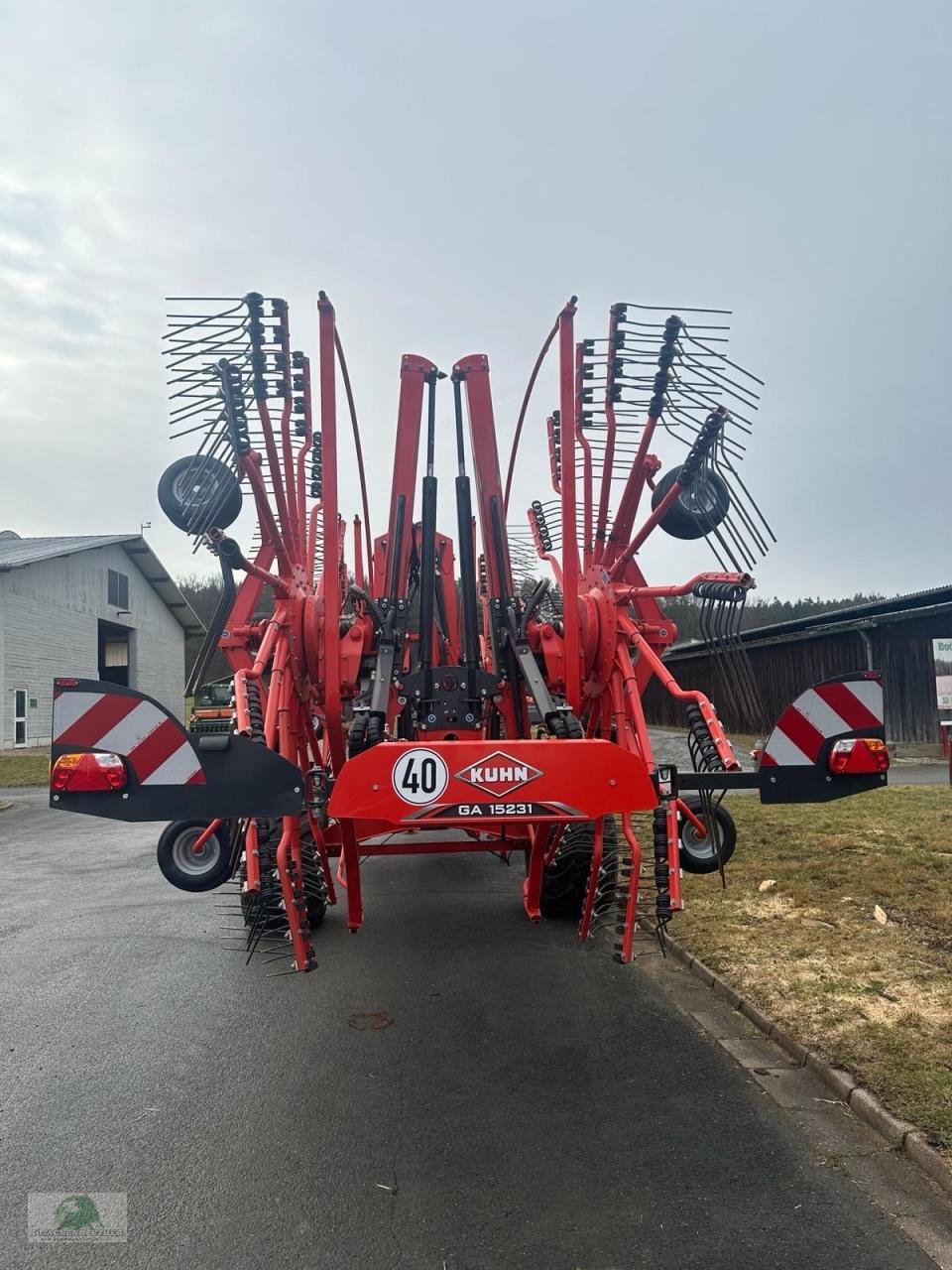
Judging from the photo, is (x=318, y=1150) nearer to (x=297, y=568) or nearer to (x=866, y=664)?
(x=297, y=568)

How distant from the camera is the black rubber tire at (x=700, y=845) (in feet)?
15.8

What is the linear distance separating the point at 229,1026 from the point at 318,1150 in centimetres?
155

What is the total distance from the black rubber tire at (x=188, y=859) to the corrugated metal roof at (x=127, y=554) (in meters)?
25.5

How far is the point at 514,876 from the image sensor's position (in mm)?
9070

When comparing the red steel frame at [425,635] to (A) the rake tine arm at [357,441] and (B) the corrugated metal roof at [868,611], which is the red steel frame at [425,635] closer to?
(A) the rake tine arm at [357,441]

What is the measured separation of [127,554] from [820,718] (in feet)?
121

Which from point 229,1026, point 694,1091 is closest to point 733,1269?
point 694,1091

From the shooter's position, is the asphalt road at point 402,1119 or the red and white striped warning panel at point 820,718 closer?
the asphalt road at point 402,1119

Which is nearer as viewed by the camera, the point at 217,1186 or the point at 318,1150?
the point at 217,1186

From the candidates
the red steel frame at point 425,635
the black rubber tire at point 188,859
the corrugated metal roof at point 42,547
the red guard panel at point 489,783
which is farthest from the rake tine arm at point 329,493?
the corrugated metal roof at point 42,547

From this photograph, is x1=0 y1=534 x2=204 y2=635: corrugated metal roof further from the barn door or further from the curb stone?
the curb stone

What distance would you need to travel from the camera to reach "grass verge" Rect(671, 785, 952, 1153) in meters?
4.07

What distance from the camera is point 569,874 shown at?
6453 mm

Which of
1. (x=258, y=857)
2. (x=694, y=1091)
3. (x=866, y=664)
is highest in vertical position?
(x=866, y=664)
